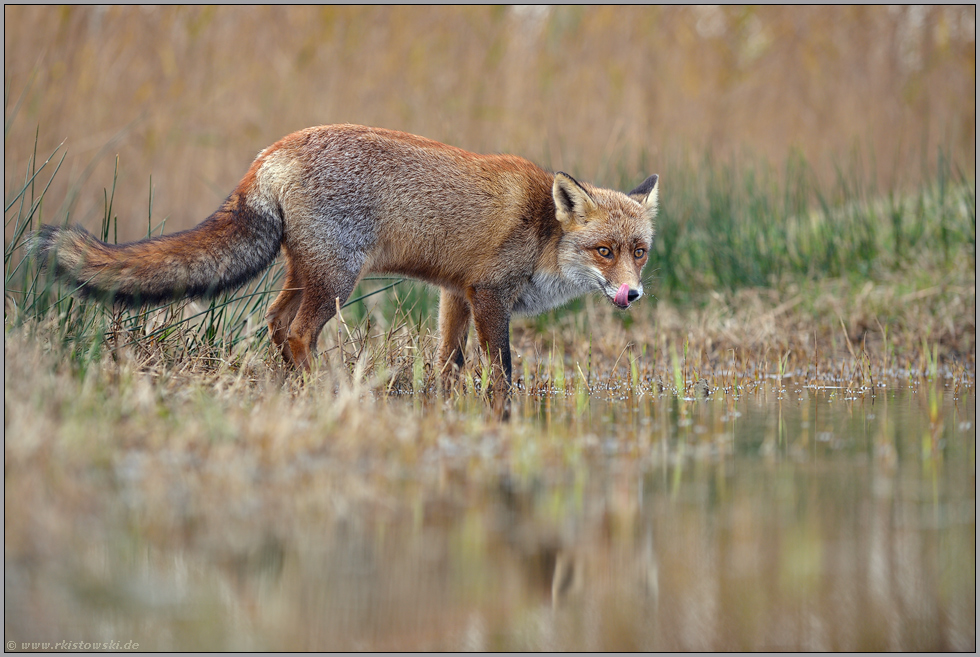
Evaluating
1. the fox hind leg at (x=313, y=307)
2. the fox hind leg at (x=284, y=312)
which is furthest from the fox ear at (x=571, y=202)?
the fox hind leg at (x=284, y=312)

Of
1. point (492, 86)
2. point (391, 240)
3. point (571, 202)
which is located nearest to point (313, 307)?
point (391, 240)

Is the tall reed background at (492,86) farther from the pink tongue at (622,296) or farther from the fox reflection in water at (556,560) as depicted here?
the fox reflection in water at (556,560)

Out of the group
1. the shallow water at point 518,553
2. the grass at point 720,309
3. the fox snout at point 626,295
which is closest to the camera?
the shallow water at point 518,553

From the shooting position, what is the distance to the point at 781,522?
306cm

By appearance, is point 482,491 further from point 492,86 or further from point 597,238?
point 492,86

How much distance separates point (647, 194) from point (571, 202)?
0.79 m

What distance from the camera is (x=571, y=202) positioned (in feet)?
19.4

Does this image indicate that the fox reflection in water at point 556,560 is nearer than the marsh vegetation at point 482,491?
No

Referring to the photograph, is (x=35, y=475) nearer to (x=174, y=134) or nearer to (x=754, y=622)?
(x=754, y=622)

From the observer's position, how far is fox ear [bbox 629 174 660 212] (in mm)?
6344

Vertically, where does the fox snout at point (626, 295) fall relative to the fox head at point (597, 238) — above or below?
below

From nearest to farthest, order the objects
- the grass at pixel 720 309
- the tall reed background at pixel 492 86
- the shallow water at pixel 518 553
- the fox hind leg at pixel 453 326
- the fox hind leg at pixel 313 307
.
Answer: the shallow water at pixel 518 553, the fox hind leg at pixel 313 307, the grass at pixel 720 309, the fox hind leg at pixel 453 326, the tall reed background at pixel 492 86

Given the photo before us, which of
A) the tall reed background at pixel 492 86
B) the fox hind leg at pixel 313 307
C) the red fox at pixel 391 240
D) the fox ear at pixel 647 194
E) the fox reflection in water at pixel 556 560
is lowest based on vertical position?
the fox reflection in water at pixel 556 560

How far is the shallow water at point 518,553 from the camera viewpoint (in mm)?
2338
